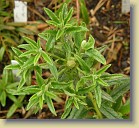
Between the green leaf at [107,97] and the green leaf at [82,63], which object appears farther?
the green leaf at [107,97]

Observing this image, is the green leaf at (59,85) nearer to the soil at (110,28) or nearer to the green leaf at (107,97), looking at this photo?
the green leaf at (107,97)

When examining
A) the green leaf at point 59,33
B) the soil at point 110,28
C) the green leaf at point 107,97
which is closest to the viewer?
the green leaf at point 59,33

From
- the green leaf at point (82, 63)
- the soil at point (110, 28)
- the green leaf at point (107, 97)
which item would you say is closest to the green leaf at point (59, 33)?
the green leaf at point (82, 63)

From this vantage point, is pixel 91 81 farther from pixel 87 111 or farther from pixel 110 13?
pixel 110 13

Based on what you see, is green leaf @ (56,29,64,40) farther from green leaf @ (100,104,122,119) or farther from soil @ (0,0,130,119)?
soil @ (0,0,130,119)

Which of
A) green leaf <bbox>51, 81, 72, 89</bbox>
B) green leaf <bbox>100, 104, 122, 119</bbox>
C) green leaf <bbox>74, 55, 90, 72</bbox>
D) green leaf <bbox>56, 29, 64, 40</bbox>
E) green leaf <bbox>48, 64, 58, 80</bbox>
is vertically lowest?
green leaf <bbox>100, 104, 122, 119</bbox>

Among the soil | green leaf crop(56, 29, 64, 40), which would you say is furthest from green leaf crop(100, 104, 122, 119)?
the soil

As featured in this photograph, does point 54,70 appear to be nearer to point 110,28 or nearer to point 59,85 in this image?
point 59,85

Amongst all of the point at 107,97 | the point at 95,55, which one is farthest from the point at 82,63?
the point at 107,97
